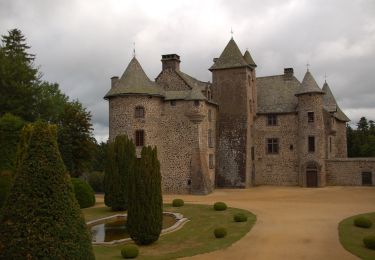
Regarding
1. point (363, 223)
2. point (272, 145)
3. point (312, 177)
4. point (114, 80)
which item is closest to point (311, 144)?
point (312, 177)

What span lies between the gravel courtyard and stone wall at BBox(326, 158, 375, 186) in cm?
245

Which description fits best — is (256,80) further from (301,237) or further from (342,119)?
(301,237)

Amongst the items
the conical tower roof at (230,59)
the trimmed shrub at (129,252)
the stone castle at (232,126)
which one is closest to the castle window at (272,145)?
the stone castle at (232,126)

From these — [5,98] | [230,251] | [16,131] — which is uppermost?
[5,98]

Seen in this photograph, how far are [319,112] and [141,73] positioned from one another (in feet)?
59.1

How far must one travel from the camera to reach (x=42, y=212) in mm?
11430

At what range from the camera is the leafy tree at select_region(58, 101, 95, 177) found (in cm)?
4097

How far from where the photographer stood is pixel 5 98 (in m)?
42.1

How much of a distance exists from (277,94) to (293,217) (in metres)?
23.9

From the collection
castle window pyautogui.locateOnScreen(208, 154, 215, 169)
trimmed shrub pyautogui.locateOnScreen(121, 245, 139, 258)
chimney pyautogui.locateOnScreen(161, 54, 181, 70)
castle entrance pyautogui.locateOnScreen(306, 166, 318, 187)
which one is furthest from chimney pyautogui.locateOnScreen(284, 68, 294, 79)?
trimmed shrub pyautogui.locateOnScreen(121, 245, 139, 258)

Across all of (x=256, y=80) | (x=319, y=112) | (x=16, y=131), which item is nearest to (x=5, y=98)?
(x=16, y=131)

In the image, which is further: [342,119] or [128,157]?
[342,119]

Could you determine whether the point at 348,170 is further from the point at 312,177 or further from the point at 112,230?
the point at 112,230

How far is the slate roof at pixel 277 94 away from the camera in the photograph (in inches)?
1785
